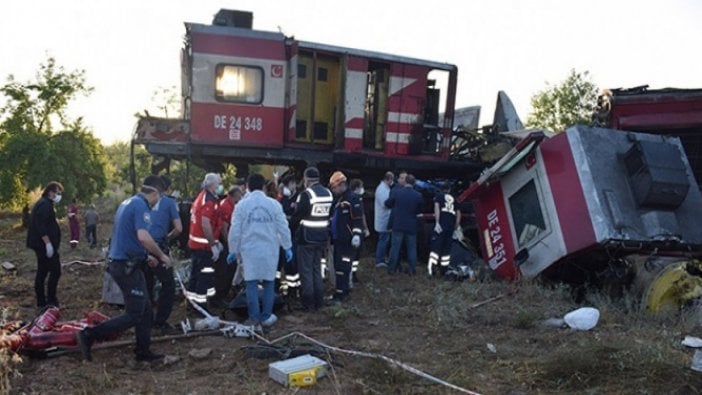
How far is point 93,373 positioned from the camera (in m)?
4.94

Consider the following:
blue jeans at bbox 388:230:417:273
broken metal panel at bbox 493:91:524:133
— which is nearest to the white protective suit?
blue jeans at bbox 388:230:417:273

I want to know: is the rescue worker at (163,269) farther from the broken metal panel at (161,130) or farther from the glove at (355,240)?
the broken metal panel at (161,130)

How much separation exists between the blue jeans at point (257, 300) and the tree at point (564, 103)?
99.0ft

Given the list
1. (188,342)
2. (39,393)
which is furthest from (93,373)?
(188,342)

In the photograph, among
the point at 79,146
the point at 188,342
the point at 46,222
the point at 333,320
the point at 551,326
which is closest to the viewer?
the point at 188,342

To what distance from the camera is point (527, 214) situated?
8.33m

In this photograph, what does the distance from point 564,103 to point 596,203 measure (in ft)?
96.2

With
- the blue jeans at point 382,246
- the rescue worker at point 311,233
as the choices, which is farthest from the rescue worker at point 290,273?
the blue jeans at point 382,246

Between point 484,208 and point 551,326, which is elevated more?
point 484,208

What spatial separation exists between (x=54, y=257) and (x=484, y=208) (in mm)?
6096

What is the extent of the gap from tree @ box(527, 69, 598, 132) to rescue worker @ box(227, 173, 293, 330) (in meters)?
30.1

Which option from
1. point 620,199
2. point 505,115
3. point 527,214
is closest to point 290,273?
point 527,214

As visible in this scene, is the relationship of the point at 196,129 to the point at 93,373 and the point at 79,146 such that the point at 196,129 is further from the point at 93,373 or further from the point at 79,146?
the point at 79,146

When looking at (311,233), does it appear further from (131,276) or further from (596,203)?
(596,203)
